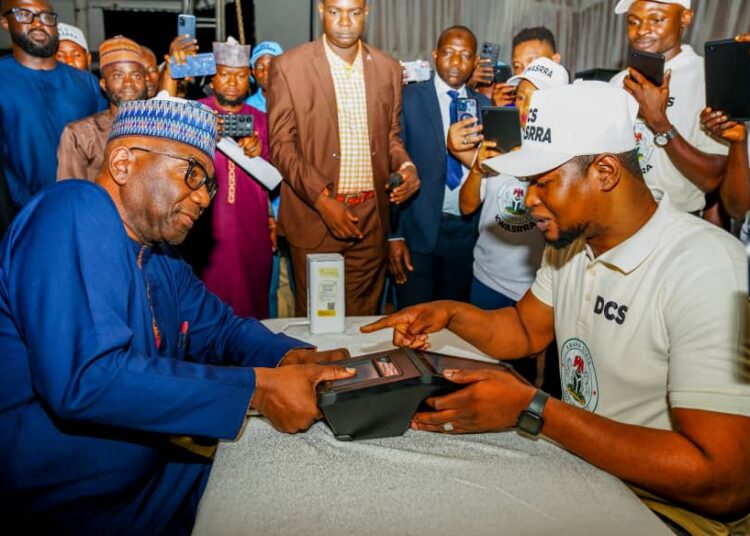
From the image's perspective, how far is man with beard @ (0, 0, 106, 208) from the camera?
353 centimetres

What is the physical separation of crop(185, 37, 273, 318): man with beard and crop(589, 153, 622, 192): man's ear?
2.35 meters

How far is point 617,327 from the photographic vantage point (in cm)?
157

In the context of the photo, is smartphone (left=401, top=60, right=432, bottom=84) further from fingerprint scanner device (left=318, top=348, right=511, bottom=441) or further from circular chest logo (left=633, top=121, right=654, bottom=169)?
fingerprint scanner device (left=318, top=348, right=511, bottom=441)

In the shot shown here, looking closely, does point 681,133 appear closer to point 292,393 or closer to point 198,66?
point 292,393

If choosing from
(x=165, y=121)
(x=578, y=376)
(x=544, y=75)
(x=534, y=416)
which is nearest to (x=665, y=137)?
(x=544, y=75)

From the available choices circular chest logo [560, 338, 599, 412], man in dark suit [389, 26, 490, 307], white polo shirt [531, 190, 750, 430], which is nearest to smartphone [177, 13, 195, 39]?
man in dark suit [389, 26, 490, 307]

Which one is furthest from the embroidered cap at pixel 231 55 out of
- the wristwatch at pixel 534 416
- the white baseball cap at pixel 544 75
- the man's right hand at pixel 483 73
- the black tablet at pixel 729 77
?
the wristwatch at pixel 534 416

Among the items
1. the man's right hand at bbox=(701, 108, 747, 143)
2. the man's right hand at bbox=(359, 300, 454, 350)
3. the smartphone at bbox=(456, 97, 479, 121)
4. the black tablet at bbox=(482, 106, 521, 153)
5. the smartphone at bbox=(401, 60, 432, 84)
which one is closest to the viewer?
the man's right hand at bbox=(359, 300, 454, 350)

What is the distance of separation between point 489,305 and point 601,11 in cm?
462

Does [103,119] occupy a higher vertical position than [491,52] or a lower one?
lower

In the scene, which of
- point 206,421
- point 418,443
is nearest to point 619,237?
point 418,443

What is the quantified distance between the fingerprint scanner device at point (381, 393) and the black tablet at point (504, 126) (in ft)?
5.29

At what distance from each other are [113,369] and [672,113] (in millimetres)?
2826

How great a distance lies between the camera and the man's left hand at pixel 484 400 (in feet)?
4.43
